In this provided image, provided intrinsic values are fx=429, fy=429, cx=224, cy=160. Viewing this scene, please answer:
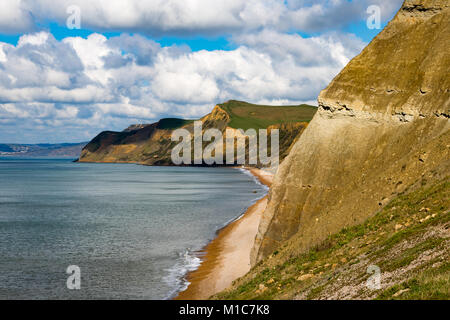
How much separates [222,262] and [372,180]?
646 inches

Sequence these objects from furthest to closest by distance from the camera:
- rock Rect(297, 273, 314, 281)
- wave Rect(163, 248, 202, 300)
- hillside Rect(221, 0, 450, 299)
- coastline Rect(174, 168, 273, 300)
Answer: wave Rect(163, 248, 202, 300) → coastline Rect(174, 168, 273, 300) → rock Rect(297, 273, 314, 281) → hillside Rect(221, 0, 450, 299)

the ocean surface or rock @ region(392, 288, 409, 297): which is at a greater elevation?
rock @ region(392, 288, 409, 297)

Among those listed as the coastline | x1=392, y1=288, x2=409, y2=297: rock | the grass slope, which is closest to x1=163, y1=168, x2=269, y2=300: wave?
the coastline

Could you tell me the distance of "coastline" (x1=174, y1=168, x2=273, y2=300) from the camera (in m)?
28.8

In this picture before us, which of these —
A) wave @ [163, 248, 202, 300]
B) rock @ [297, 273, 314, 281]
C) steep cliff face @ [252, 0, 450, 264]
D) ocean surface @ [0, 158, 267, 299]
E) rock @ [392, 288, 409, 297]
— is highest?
steep cliff face @ [252, 0, 450, 264]

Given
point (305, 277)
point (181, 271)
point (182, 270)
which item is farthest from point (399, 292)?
point (182, 270)

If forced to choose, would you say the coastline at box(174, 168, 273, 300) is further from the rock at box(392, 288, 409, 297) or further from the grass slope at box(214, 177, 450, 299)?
the rock at box(392, 288, 409, 297)

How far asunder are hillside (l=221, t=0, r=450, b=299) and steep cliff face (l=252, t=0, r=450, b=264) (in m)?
0.07

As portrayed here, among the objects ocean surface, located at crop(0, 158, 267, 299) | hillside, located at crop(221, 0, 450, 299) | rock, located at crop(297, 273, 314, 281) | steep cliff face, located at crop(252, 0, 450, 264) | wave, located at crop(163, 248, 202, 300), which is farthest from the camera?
ocean surface, located at crop(0, 158, 267, 299)

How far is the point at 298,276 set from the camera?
717 inches

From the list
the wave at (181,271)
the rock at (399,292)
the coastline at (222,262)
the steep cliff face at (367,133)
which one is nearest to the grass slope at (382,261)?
the rock at (399,292)

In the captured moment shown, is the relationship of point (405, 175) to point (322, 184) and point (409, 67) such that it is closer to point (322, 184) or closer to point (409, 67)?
point (322, 184)
